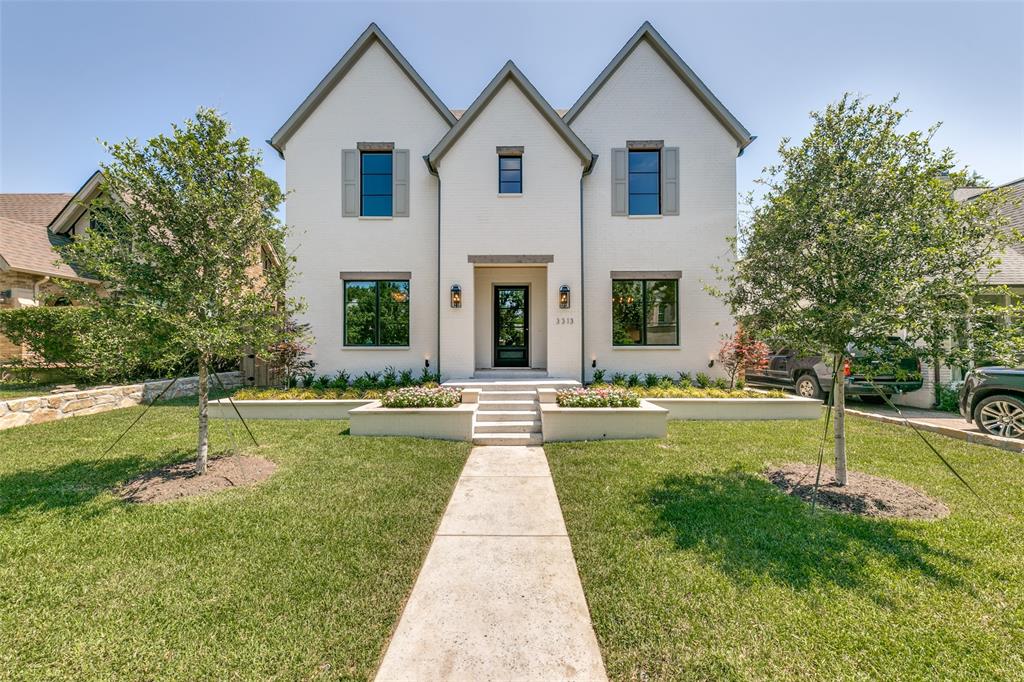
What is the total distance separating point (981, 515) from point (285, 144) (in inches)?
612

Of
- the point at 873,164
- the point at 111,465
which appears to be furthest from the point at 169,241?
the point at 873,164

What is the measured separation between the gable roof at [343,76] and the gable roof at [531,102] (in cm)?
96

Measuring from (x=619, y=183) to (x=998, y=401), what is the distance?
29.2 ft

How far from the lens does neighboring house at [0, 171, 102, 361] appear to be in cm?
1356

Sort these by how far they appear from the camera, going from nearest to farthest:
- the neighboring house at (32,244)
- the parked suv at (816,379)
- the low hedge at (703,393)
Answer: the low hedge at (703,393) → the parked suv at (816,379) → the neighboring house at (32,244)

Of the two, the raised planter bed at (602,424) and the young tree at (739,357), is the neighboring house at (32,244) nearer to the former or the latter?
the raised planter bed at (602,424)

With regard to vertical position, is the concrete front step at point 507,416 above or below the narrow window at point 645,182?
below

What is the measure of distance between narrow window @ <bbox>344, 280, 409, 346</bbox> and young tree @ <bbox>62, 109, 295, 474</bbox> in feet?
20.5

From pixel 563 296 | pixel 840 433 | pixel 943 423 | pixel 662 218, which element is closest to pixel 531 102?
pixel 662 218

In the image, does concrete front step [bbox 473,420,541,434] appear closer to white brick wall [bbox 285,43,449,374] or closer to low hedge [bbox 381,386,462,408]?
low hedge [bbox 381,386,462,408]

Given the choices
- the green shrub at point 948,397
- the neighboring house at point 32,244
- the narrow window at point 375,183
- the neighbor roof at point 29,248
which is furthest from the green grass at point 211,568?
the neighbor roof at point 29,248

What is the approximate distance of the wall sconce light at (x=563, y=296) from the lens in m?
10.8

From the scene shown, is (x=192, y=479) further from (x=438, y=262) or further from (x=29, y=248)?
(x=29, y=248)

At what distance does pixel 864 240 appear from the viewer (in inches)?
164
